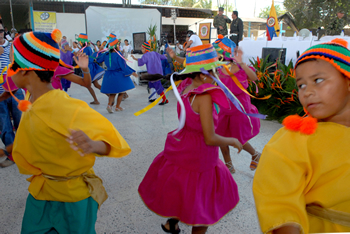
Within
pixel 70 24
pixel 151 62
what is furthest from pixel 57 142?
pixel 70 24

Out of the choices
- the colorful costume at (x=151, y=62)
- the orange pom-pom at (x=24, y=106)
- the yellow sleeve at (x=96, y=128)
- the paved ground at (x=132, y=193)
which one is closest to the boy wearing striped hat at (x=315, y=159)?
the yellow sleeve at (x=96, y=128)

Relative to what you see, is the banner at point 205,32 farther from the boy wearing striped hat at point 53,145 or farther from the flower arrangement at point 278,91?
the boy wearing striped hat at point 53,145

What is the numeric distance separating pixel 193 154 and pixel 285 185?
3.40 ft

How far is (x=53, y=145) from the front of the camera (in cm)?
143

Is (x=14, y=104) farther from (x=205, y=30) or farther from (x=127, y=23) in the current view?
(x=127, y=23)

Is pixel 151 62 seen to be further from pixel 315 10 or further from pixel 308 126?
pixel 315 10

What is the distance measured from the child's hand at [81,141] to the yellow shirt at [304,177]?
0.82 m

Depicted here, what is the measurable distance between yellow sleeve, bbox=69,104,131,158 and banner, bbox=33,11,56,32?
58.2 feet

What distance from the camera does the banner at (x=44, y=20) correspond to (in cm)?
1630

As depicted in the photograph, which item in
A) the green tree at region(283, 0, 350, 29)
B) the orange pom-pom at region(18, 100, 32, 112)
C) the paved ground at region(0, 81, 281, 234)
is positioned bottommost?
the paved ground at region(0, 81, 281, 234)

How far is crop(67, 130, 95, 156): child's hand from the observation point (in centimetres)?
124

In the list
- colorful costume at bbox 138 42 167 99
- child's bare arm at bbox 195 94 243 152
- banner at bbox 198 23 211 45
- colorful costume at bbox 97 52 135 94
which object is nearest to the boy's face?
child's bare arm at bbox 195 94 243 152

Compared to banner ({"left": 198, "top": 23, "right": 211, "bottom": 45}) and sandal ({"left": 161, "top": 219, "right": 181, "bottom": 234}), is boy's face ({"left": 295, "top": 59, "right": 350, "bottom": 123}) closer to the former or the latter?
sandal ({"left": 161, "top": 219, "right": 181, "bottom": 234})

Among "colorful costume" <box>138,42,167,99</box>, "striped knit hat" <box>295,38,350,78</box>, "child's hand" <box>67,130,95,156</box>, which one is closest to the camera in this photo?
"striped knit hat" <box>295,38,350,78</box>
